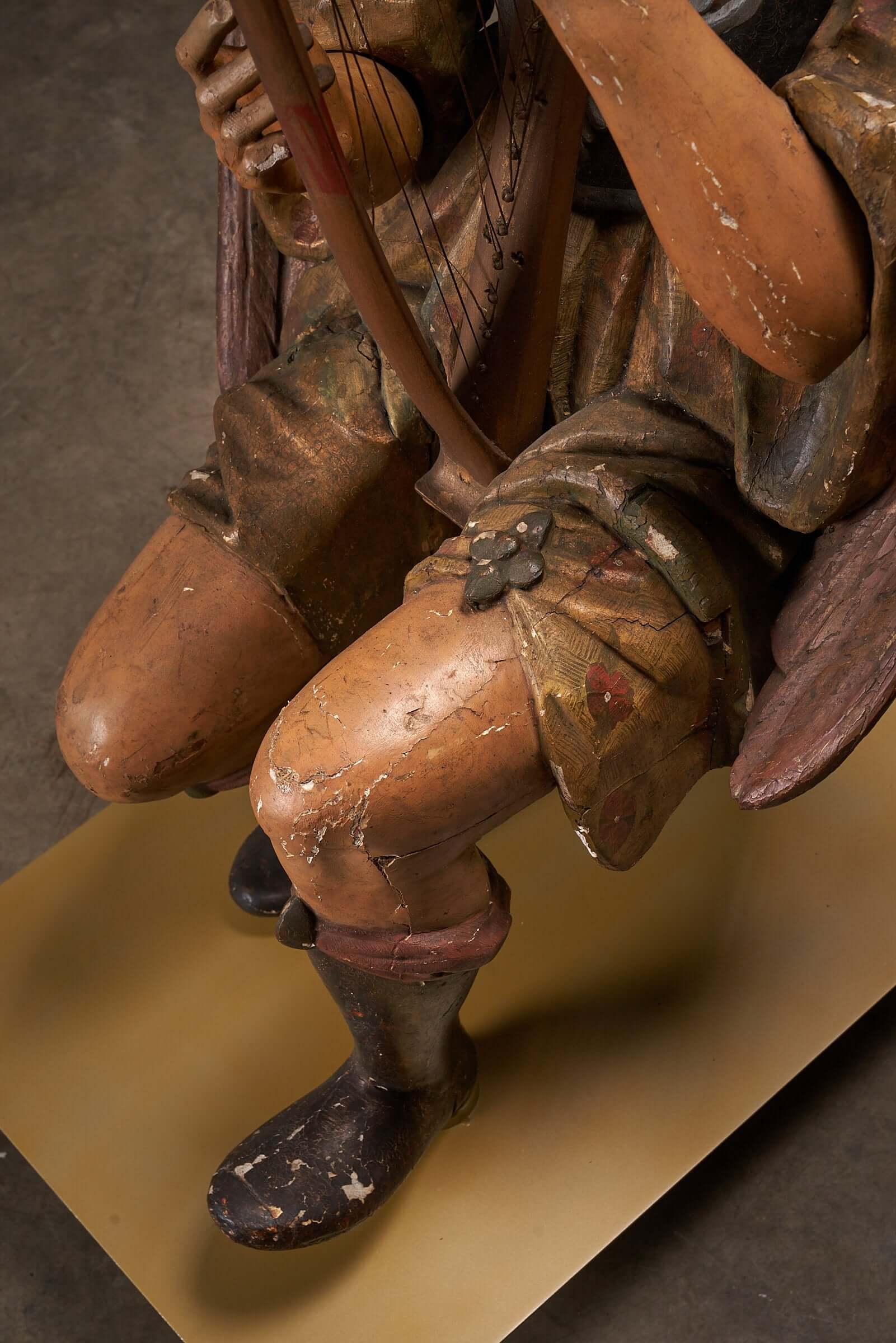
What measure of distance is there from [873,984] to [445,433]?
2.63 feet

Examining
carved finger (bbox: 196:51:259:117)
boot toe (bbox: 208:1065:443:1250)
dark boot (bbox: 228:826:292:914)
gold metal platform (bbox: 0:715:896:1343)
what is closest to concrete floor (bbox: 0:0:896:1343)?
gold metal platform (bbox: 0:715:896:1343)

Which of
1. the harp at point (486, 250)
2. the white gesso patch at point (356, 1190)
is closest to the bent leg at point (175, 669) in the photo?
the harp at point (486, 250)

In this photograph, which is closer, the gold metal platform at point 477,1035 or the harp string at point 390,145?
the harp string at point 390,145

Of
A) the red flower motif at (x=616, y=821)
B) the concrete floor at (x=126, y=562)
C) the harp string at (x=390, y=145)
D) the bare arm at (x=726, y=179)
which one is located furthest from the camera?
the concrete floor at (x=126, y=562)

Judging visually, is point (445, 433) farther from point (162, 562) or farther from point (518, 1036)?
point (518, 1036)

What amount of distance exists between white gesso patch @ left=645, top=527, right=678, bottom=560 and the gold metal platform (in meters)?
0.67

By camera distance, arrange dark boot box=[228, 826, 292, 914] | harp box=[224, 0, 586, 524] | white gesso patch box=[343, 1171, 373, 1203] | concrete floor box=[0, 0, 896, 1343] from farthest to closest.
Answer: dark boot box=[228, 826, 292, 914], concrete floor box=[0, 0, 896, 1343], white gesso patch box=[343, 1171, 373, 1203], harp box=[224, 0, 586, 524]

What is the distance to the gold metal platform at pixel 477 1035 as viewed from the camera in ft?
5.32

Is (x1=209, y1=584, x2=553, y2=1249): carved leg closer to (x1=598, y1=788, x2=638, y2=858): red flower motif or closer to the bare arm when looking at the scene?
(x1=598, y1=788, x2=638, y2=858): red flower motif

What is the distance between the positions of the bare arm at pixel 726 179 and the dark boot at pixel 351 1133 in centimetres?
68

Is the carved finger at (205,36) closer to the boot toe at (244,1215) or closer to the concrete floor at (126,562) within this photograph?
the boot toe at (244,1215)

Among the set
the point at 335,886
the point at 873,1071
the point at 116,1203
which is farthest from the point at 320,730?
the point at 873,1071

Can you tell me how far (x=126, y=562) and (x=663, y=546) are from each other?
4.85 ft

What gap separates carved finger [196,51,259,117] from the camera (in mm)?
1260
